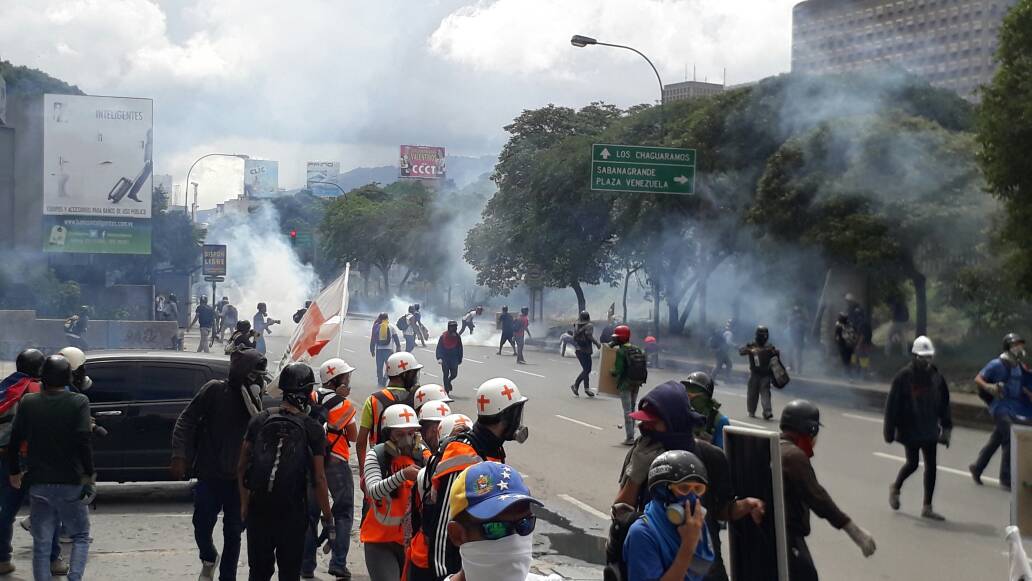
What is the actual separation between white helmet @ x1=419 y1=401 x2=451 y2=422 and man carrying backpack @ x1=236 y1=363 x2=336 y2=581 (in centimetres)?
64

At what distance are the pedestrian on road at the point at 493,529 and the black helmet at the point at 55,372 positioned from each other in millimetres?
3744

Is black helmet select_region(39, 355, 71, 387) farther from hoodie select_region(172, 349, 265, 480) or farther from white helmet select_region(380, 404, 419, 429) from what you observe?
white helmet select_region(380, 404, 419, 429)

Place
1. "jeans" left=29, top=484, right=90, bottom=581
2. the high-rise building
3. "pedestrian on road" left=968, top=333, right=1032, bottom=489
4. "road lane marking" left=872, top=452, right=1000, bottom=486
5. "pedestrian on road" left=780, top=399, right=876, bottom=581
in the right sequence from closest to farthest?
"pedestrian on road" left=780, top=399, right=876, bottom=581 < "jeans" left=29, top=484, right=90, bottom=581 < "pedestrian on road" left=968, top=333, right=1032, bottom=489 < "road lane marking" left=872, top=452, right=1000, bottom=486 < the high-rise building

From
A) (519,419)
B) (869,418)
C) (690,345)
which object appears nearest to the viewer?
(519,419)

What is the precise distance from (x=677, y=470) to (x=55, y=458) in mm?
4126

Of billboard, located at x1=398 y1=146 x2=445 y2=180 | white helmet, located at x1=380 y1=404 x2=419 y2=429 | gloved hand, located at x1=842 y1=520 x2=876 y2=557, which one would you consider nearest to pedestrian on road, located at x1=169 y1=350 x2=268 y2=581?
white helmet, located at x1=380 y1=404 x2=419 y2=429

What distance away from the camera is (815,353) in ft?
97.5

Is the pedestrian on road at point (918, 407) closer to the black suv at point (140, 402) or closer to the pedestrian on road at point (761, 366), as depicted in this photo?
the black suv at point (140, 402)

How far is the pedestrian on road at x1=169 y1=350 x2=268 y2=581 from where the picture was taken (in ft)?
21.8

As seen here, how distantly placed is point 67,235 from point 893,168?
90.0 ft

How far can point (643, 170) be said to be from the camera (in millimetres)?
23703

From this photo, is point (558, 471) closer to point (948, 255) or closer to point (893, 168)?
point (893, 168)

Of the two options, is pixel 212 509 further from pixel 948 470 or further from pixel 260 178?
pixel 260 178

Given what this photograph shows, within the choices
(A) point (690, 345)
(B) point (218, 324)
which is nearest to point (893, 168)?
(A) point (690, 345)
